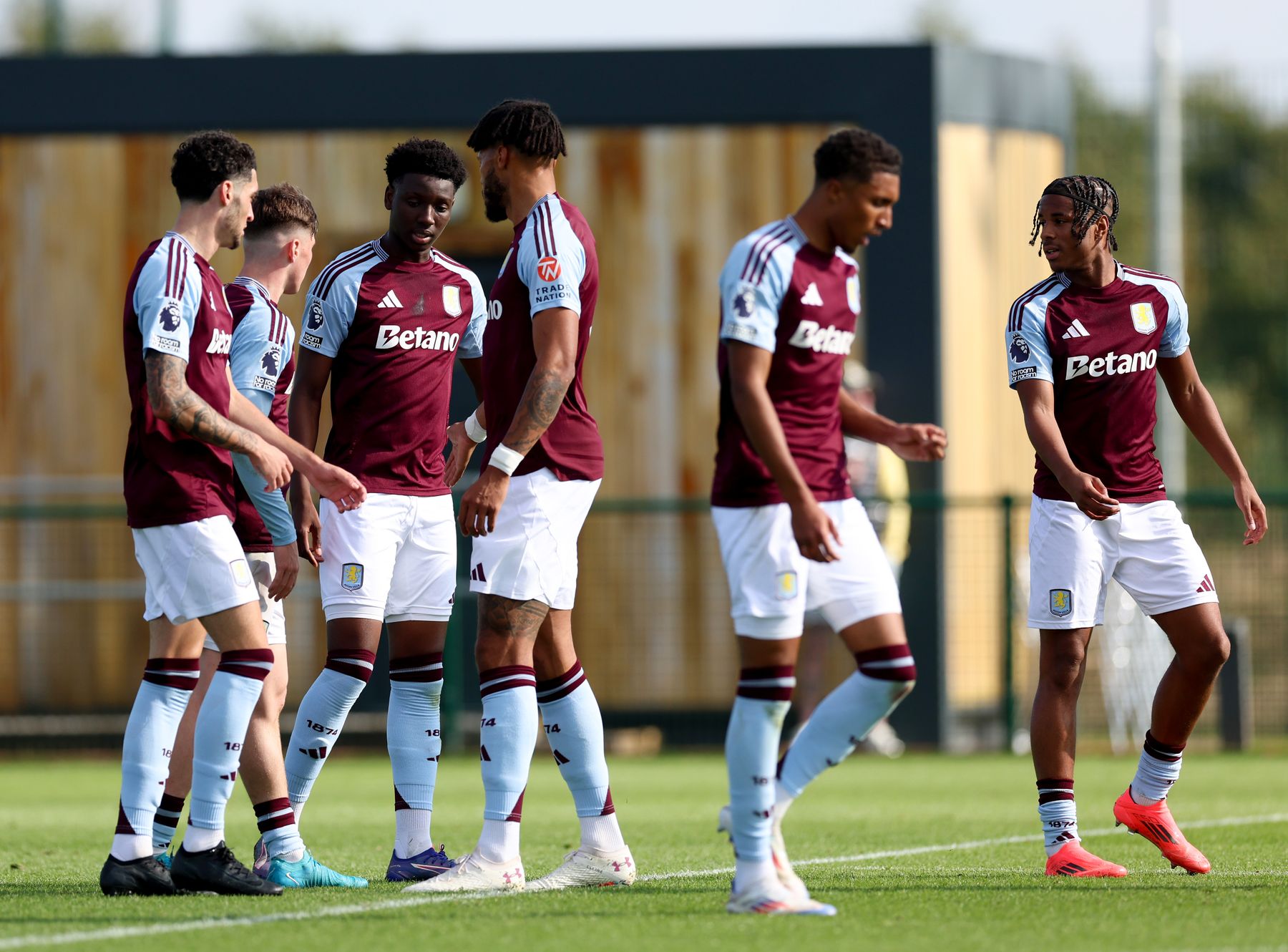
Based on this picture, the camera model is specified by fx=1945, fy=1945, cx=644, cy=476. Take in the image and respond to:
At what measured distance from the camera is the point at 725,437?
6.12 metres

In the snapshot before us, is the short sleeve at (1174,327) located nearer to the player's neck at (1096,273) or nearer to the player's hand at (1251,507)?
the player's neck at (1096,273)

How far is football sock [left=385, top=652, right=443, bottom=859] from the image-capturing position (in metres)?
7.06

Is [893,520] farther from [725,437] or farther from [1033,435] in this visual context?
[725,437]

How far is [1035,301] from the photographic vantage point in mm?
7281

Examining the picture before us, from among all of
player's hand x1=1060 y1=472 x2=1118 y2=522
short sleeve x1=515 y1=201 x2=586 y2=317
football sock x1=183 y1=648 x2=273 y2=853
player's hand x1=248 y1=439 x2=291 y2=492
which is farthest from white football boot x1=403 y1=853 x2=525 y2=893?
→ player's hand x1=1060 y1=472 x2=1118 y2=522

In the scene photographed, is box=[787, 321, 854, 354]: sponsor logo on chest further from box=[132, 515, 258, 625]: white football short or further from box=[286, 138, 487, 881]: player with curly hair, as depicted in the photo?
box=[132, 515, 258, 625]: white football short

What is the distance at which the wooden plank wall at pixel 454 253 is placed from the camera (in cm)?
1561

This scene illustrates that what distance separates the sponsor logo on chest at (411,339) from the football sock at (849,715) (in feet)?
6.88

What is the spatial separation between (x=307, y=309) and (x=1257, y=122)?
2232 inches

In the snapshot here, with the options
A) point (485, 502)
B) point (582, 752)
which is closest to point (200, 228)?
point (485, 502)

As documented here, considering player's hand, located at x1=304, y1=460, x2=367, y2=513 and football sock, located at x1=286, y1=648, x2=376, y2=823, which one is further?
football sock, located at x1=286, y1=648, x2=376, y2=823

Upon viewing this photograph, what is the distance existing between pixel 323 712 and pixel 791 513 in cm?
216

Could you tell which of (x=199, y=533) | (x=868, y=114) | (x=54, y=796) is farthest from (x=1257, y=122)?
(x=199, y=533)

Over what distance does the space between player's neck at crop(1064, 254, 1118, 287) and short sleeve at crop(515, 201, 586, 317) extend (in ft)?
6.40
